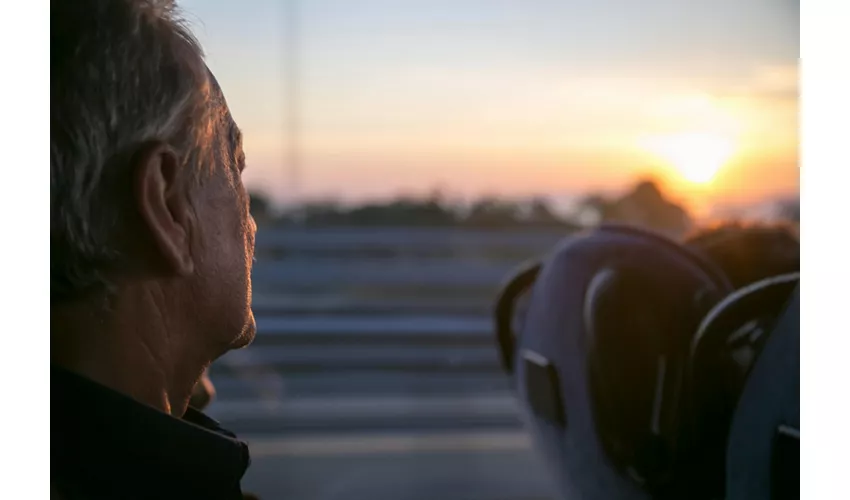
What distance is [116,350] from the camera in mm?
1615

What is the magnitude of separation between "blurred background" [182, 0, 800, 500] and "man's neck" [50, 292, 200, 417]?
0.48ft

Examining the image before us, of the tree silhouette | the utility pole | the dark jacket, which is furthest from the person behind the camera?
the tree silhouette

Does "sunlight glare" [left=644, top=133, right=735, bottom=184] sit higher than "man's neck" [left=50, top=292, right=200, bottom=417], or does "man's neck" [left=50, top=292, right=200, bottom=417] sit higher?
"sunlight glare" [left=644, top=133, right=735, bottom=184]

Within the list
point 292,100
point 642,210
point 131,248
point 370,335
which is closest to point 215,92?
point 292,100

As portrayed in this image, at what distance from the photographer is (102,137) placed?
1564 millimetres

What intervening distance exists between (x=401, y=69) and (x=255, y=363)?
0.67m

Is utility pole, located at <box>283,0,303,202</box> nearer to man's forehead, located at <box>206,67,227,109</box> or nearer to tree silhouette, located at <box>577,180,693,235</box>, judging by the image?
man's forehead, located at <box>206,67,227,109</box>

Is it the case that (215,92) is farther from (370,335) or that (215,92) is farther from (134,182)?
(370,335)

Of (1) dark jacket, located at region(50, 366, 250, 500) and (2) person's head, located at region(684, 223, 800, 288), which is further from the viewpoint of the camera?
(2) person's head, located at region(684, 223, 800, 288)

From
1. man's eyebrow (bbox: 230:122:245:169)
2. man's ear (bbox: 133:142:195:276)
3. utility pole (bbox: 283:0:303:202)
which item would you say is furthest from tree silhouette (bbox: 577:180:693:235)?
man's ear (bbox: 133:142:195:276)

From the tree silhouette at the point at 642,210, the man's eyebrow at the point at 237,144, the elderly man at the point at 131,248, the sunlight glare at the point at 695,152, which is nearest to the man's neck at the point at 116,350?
the elderly man at the point at 131,248

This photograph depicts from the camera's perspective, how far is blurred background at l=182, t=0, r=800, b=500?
184 centimetres

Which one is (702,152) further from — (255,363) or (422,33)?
(255,363)
